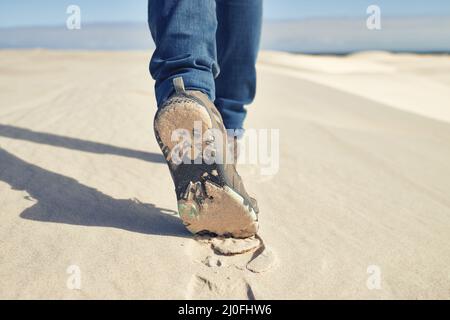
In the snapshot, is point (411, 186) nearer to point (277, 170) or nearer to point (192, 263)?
point (277, 170)

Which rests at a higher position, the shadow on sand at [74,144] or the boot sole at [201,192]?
the boot sole at [201,192]

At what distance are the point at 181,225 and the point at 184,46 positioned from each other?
559mm

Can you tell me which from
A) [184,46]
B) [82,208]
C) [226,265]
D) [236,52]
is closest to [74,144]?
[82,208]

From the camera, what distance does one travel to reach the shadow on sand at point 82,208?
143cm

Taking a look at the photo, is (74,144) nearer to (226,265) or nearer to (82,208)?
(82,208)

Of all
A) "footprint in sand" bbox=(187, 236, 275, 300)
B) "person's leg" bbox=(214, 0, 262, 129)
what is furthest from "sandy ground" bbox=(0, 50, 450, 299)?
"person's leg" bbox=(214, 0, 262, 129)

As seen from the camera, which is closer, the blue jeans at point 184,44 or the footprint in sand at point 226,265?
the footprint in sand at point 226,265

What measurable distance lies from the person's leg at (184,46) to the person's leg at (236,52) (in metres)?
0.39

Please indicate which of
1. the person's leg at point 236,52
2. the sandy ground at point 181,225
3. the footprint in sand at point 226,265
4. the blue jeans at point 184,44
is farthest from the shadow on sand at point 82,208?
the person's leg at point 236,52

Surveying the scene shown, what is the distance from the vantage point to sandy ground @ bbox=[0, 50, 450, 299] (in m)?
1.13

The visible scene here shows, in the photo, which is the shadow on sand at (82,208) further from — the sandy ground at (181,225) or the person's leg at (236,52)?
the person's leg at (236,52)

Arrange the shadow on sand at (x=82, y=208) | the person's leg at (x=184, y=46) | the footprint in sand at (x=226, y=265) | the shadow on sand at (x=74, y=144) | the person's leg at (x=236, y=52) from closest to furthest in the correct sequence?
the footprint in sand at (x=226, y=265), the person's leg at (x=184, y=46), the shadow on sand at (x=82, y=208), the person's leg at (x=236, y=52), the shadow on sand at (x=74, y=144)

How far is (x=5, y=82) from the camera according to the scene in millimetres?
5273

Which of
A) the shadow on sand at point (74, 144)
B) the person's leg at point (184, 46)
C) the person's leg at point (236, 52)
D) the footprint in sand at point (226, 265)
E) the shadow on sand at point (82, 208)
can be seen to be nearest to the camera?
the footprint in sand at point (226, 265)
